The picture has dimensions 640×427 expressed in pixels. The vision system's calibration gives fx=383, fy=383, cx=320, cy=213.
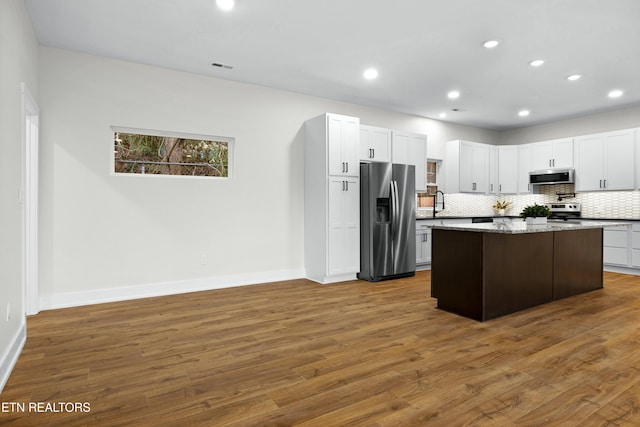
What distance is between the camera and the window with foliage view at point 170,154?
4.55 meters

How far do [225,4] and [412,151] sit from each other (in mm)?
4092

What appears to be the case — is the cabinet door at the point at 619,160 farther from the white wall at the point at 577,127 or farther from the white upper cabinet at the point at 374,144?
the white upper cabinet at the point at 374,144

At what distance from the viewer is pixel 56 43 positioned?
3.95 metres

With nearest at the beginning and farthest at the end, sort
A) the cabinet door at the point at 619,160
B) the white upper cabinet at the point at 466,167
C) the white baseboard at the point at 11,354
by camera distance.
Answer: the white baseboard at the point at 11,354 → the cabinet door at the point at 619,160 → the white upper cabinet at the point at 466,167

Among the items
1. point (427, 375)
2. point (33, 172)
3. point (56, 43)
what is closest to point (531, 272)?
point (427, 375)

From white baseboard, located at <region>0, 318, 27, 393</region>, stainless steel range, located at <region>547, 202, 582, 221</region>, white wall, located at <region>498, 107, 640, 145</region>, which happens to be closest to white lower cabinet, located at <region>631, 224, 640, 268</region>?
stainless steel range, located at <region>547, 202, 582, 221</region>

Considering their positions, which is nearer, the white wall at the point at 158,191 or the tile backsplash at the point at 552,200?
the white wall at the point at 158,191

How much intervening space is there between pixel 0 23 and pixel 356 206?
4222 mm

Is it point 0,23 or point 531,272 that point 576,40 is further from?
point 0,23

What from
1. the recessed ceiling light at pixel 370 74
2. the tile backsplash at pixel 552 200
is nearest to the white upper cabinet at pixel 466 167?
the tile backsplash at pixel 552 200

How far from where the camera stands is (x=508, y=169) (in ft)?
25.5

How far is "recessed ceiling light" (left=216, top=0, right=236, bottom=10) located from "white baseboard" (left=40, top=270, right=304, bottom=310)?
3138 millimetres

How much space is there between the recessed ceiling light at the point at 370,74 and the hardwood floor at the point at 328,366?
2.82 m

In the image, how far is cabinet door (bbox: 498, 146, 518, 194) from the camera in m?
7.74
